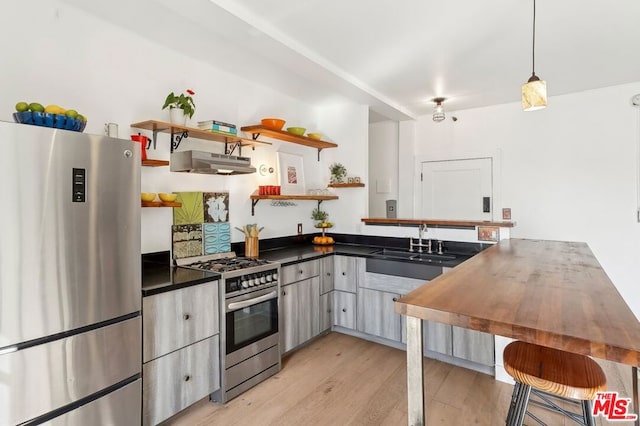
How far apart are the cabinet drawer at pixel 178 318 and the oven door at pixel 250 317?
119mm

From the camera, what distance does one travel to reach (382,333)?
3.18 meters

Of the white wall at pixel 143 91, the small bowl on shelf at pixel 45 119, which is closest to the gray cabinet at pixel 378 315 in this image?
the white wall at pixel 143 91

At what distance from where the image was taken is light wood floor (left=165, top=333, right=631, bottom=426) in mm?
2160

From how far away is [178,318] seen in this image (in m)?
2.07

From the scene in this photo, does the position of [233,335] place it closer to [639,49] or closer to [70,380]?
[70,380]

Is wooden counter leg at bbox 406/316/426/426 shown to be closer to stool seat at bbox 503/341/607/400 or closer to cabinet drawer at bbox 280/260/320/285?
stool seat at bbox 503/341/607/400

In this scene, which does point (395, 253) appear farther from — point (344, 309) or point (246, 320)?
point (246, 320)

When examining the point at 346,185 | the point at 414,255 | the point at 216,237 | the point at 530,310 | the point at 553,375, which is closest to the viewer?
the point at 530,310

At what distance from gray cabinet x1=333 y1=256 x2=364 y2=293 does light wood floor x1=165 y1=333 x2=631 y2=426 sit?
2.07 ft

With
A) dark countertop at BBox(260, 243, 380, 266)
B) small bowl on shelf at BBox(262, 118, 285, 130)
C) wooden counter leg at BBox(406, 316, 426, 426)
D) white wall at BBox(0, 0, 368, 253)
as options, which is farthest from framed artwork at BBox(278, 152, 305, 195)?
wooden counter leg at BBox(406, 316, 426, 426)

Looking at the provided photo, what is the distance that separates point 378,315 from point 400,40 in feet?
7.61

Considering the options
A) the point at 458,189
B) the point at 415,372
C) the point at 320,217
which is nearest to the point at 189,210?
the point at 320,217

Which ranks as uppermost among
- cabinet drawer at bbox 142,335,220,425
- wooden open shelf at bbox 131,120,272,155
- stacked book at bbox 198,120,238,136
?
stacked book at bbox 198,120,238,136

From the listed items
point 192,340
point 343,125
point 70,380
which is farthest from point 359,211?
point 70,380
